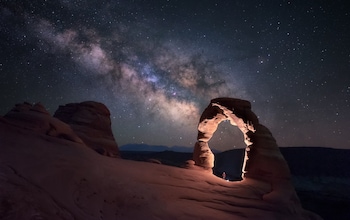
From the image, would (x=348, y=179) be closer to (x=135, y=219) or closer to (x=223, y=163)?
(x=223, y=163)

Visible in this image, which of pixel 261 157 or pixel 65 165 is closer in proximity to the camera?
pixel 65 165

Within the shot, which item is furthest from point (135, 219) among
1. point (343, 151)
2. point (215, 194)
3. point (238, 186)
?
point (343, 151)

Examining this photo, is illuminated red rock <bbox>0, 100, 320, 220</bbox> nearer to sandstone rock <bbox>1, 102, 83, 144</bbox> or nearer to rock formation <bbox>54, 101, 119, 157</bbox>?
sandstone rock <bbox>1, 102, 83, 144</bbox>

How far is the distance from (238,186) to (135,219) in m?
6.59

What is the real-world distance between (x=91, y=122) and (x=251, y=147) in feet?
57.4

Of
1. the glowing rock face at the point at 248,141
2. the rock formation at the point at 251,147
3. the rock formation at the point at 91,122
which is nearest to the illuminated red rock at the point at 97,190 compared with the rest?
the rock formation at the point at 251,147

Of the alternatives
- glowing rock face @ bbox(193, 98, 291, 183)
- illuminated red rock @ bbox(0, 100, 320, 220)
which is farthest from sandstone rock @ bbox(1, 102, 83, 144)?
glowing rock face @ bbox(193, 98, 291, 183)

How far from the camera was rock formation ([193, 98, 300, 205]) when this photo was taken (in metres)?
11.3

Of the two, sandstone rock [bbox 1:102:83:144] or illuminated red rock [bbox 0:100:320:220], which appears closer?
illuminated red rock [bbox 0:100:320:220]

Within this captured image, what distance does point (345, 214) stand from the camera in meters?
30.2

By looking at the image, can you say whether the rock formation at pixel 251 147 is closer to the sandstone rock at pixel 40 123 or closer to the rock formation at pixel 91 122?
the sandstone rock at pixel 40 123

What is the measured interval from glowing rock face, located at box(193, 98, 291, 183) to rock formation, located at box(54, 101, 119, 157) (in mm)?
10169

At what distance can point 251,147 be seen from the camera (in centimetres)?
1280

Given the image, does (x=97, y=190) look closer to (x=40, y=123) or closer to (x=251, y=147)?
(x=40, y=123)
